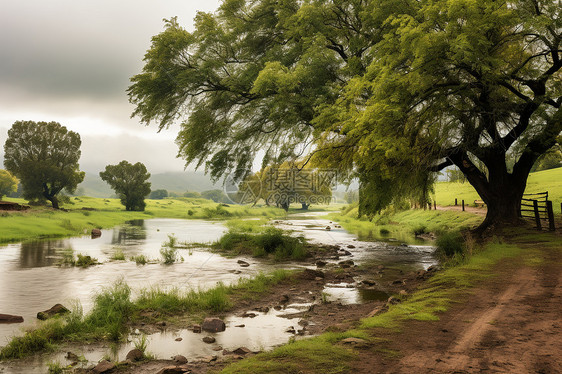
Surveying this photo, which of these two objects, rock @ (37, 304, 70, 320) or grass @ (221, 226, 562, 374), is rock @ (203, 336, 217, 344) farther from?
rock @ (37, 304, 70, 320)

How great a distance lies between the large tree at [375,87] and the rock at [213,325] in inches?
338

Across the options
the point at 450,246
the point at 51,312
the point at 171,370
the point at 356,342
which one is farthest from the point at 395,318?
the point at 450,246

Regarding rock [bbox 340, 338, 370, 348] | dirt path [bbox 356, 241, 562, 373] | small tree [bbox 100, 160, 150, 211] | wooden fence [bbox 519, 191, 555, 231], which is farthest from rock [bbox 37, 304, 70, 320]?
small tree [bbox 100, 160, 150, 211]

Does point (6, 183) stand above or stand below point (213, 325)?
above

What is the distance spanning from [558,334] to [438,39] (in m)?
9.81

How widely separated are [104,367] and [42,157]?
189ft

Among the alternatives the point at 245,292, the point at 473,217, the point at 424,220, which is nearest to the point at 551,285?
the point at 245,292

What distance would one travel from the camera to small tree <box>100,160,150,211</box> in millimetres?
70125

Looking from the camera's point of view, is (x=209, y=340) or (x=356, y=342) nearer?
(x=356, y=342)

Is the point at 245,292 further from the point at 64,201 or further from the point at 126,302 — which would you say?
the point at 64,201

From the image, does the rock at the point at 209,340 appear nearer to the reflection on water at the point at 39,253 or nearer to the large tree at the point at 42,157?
the reflection on water at the point at 39,253

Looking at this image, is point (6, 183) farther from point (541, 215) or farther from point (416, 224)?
point (541, 215)

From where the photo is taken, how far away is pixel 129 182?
2795 inches

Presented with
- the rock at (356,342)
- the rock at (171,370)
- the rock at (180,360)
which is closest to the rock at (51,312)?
the rock at (180,360)
